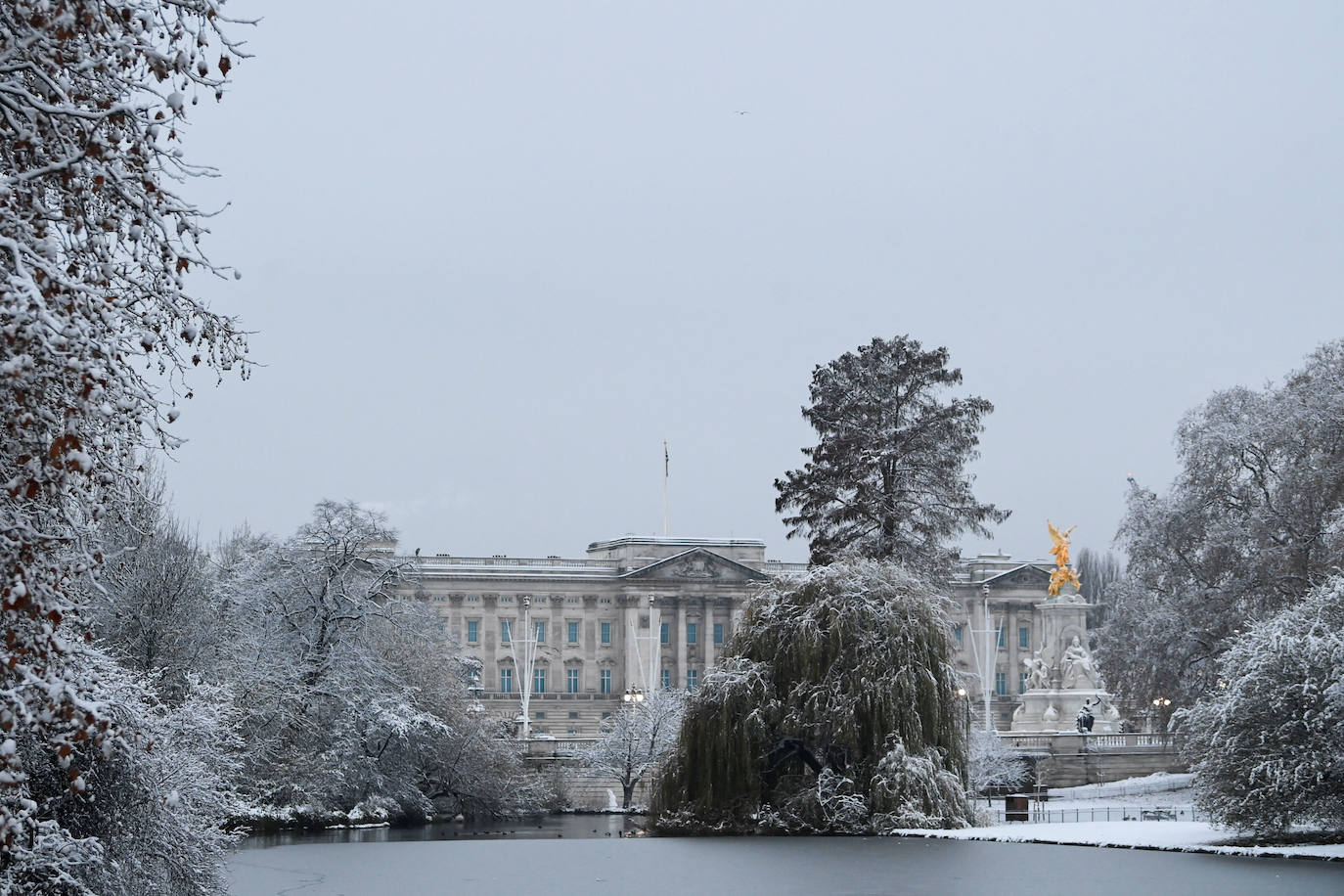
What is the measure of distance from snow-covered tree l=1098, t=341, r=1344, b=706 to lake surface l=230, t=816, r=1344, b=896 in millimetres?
16826

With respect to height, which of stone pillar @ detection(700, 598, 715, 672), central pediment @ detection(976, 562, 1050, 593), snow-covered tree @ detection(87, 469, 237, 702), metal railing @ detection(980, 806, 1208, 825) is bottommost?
metal railing @ detection(980, 806, 1208, 825)

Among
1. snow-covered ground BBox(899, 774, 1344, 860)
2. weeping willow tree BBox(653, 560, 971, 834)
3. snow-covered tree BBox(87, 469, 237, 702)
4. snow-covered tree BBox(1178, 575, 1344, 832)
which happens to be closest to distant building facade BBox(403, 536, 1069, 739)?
snow-covered ground BBox(899, 774, 1344, 860)

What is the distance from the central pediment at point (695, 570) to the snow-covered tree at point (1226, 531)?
202 ft

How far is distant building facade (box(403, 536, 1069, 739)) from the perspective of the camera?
378ft

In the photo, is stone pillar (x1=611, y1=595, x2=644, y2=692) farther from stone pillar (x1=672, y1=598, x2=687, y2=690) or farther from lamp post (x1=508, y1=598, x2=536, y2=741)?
lamp post (x1=508, y1=598, x2=536, y2=741)

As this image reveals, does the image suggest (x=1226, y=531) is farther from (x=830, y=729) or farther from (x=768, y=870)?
(x=768, y=870)

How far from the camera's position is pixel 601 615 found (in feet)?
388

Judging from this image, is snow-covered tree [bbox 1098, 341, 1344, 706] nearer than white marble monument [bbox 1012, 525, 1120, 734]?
Yes

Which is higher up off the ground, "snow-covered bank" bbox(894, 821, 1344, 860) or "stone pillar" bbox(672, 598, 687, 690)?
"stone pillar" bbox(672, 598, 687, 690)

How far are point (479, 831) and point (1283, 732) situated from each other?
75.4 feet

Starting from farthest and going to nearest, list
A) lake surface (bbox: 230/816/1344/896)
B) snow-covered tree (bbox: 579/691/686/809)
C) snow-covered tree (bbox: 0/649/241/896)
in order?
snow-covered tree (bbox: 579/691/686/809)
lake surface (bbox: 230/816/1344/896)
snow-covered tree (bbox: 0/649/241/896)

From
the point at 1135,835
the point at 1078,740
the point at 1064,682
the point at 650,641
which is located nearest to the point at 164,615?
the point at 1135,835

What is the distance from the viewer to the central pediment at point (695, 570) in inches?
4606

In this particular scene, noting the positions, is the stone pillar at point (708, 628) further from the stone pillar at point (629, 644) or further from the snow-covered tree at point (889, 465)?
the snow-covered tree at point (889, 465)
